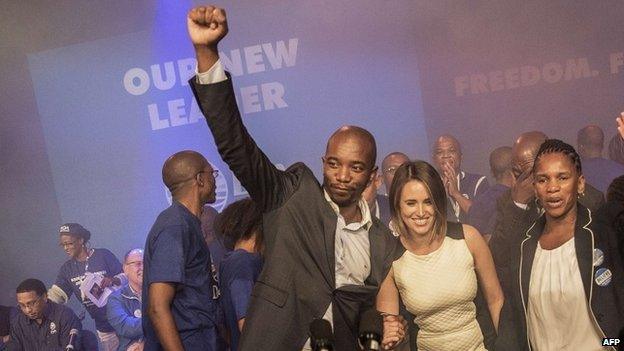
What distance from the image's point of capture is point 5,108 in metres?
8.03

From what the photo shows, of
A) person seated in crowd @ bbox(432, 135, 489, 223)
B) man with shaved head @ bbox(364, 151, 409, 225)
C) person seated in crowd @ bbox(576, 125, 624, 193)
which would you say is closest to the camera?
man with shaved head @ bbox(364, 151, 409, 225)

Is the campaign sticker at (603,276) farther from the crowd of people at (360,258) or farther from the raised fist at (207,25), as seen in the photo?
the raised fist at (207,25)

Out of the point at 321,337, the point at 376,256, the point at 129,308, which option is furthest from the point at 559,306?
the point at 129,308

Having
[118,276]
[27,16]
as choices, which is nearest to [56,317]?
[118,276]

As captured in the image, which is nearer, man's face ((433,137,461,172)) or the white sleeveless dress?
the white sleeveless dress

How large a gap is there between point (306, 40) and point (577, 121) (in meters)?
2.52

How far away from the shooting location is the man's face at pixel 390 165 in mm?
6807

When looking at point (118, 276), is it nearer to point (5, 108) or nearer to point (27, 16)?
point (5, 108)

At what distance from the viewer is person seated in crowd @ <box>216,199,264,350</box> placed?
395cm

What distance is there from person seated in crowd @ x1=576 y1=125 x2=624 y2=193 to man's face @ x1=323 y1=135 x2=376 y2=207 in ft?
12.0

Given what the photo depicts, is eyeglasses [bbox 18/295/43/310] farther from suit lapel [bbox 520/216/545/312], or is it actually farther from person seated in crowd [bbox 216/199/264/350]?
suit lapel [bbox 520/216/545/312]

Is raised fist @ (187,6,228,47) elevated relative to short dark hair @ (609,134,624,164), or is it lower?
elevated

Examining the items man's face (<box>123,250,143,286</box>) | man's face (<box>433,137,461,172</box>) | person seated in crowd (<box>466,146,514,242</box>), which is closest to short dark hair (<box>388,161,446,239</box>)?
person seated in crowd (<box>466,146,514,242</box>)

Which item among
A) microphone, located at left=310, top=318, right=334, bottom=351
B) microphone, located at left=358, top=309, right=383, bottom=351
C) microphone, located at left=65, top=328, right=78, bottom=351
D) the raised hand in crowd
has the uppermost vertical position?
the raised hand in crowd
